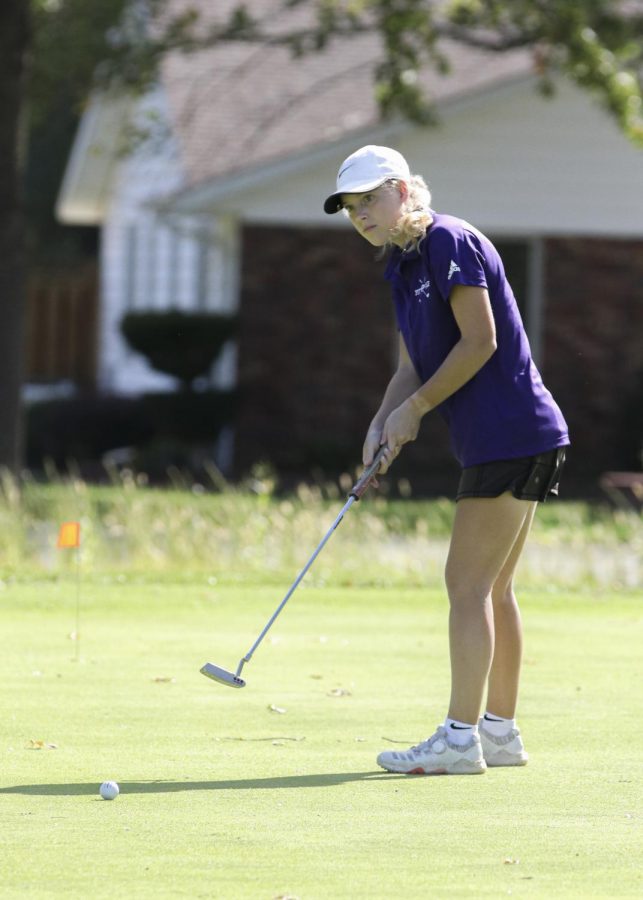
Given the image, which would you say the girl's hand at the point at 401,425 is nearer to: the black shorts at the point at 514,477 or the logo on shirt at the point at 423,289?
the black shorts at the point at 514,477

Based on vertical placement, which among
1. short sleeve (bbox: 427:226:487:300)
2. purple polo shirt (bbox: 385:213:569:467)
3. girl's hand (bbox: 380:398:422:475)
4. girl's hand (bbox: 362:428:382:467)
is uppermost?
short sleeve (bbox: 427:226:487:300)

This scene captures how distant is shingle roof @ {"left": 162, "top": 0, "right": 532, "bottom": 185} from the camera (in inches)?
904

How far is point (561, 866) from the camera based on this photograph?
469cm

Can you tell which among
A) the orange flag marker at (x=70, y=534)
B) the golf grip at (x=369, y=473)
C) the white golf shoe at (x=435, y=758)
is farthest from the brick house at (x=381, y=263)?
the white golf shoe at (x=435, y=758)

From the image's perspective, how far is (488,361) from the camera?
19.8 feet

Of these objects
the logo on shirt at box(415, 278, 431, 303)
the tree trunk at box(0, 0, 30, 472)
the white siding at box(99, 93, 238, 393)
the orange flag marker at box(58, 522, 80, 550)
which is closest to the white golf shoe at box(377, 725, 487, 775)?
the logo on shirt at box(415, 278, 431, 303)

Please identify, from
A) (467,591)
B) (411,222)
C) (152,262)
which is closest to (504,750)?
(467,591)

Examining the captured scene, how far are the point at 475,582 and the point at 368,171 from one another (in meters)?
1.36

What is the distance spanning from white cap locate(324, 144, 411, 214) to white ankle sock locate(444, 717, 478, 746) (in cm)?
173

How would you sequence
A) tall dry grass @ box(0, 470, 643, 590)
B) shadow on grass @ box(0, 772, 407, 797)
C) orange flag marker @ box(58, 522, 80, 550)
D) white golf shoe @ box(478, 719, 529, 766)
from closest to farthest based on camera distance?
1. shadow on grass @ box(0, 772, 407, 797)
2. white golf shoe @ box(478, 719, 529, 766)
3. orange flag marker @ box(58, 522, 80, 550)
4. tall dry grass @ box(0, 470, 643, 590)

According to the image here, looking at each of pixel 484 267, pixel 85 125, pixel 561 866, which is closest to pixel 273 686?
pixel 484 267

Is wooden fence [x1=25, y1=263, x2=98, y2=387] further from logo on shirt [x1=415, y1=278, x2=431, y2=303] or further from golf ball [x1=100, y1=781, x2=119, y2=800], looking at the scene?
golf ball [x1=100, y1=781, x2=119, y2=800]

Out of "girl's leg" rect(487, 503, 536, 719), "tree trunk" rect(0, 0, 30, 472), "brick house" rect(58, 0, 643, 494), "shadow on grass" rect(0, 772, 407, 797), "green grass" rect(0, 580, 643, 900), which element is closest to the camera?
"green grass" rect(0, 580, 643, 900)

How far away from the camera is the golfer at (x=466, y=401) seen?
594cm
